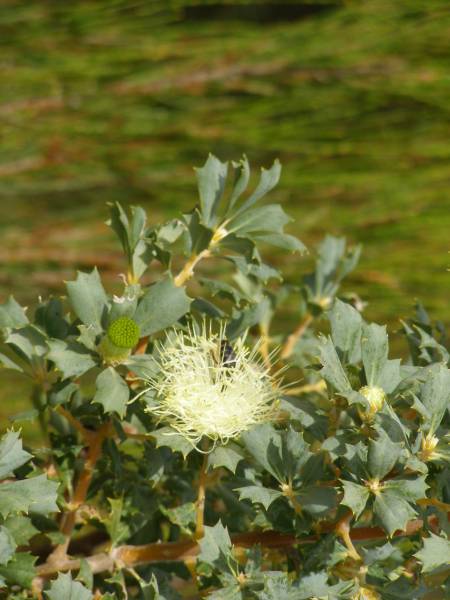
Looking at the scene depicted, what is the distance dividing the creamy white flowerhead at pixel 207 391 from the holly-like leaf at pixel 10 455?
11 centimetres

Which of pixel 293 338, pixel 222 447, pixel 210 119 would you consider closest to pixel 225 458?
pixel 222 447

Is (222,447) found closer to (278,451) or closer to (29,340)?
(278,451)

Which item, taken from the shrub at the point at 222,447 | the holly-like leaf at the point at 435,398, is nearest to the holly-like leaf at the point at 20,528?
the shrub at the point at 222,447

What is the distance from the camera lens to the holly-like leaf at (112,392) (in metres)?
0.72

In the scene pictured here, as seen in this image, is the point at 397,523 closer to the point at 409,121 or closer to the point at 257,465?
the point at 257,465

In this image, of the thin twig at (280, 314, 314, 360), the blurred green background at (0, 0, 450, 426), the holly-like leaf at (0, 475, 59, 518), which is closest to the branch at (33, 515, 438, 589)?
the holly-like leaf at (0, 475, 59, 518)

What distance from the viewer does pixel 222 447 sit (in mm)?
750

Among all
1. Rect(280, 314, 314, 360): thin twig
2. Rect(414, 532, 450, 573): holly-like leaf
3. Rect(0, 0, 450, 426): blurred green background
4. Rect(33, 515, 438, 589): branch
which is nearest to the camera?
Rect(414, 532, 450, 573): holly-like leaf

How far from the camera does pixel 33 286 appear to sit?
146 centimetres

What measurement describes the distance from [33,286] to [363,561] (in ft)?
2.92

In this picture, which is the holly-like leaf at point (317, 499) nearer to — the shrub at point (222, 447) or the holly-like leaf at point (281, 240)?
the shrub at point (222, 447)

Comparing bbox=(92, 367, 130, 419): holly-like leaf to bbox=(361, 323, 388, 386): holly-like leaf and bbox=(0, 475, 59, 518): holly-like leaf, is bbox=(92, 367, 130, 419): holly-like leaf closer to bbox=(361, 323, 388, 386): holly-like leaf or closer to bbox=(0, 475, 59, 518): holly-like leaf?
bbox=(0, 475, 59, 518): holly-like leaf

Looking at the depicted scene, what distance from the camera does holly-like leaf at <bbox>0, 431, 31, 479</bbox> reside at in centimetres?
70

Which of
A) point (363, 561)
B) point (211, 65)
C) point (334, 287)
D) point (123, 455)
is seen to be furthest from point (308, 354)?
point (211, 65)
